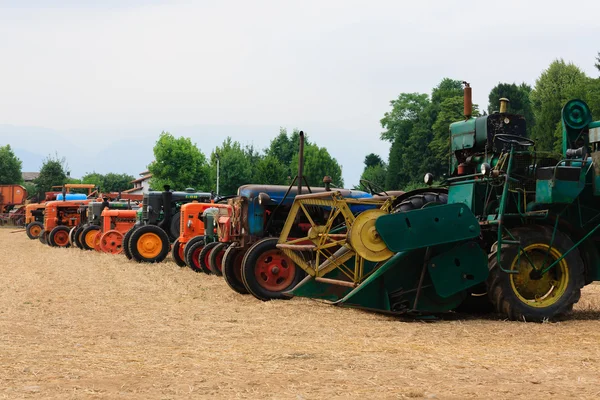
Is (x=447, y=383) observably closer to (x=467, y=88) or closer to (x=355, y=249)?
(x=355, y=249)

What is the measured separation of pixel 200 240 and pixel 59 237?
13.4 m

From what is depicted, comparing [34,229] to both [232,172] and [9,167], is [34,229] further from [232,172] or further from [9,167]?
[9,167]

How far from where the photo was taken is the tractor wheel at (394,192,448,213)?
1004 cm

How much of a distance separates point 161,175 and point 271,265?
62.4 m

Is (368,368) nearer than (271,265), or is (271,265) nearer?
(368,368)

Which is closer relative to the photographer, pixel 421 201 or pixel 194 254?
pixel 421 201

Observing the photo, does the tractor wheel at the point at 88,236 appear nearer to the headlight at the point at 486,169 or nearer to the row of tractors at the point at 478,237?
the row of tractors at the point at 478,237

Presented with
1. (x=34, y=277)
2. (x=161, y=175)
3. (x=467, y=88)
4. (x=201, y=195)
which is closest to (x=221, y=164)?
(x=161, y=175)

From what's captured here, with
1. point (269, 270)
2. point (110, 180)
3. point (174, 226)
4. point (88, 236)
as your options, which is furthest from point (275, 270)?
point (110, 180)

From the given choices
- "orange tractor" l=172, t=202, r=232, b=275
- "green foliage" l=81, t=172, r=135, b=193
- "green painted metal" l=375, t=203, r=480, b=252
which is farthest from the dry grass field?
"green foliage" l=81, t=172, r=135, b=193

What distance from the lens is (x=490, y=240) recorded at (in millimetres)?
9547

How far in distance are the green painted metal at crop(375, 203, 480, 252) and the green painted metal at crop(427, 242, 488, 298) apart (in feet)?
0.61

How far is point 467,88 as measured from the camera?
11.0 metres

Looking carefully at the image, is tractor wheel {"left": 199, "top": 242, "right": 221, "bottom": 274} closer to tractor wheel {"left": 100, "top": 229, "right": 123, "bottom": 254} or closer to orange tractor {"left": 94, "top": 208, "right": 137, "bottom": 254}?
orange tractor {"left": 94, "top": 208, "right": 137, "bottom": 254}
